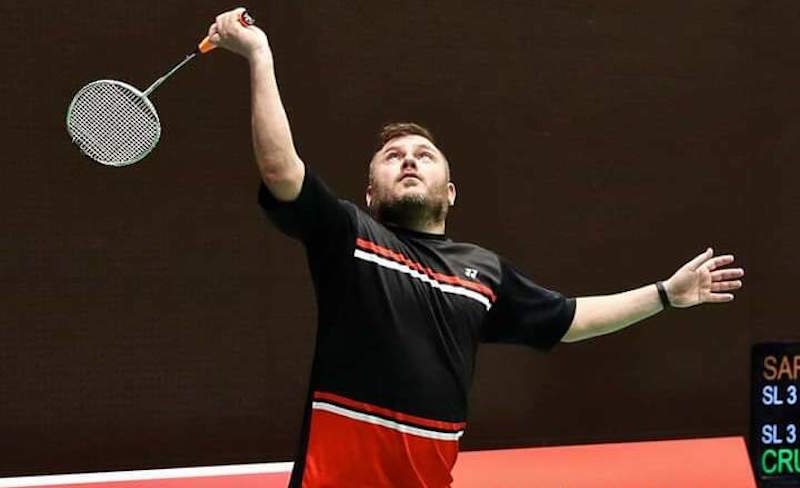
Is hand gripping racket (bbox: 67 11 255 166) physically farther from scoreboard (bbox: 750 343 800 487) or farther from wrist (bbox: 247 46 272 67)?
scoreboard (bbox: 750 343 800 487)

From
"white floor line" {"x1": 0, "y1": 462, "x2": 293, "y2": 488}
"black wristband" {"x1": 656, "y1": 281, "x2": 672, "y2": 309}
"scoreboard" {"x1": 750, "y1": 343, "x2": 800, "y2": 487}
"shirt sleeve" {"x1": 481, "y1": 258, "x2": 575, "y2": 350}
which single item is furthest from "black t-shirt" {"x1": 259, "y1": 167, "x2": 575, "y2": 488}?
"white floor line" {"x1": 0, "y1": 462, "x2": 293, "y2": 488}

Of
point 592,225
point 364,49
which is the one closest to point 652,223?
point 592,225

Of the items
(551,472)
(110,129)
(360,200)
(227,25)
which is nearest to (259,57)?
(227,25)

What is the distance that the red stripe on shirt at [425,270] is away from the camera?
6.40ft

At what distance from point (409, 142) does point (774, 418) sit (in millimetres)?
1600

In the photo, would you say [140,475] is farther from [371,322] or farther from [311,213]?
[311,213]

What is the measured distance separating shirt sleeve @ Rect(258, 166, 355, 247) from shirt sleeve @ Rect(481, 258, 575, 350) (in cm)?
53

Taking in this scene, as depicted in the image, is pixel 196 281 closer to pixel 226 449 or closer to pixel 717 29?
pixel 226 449

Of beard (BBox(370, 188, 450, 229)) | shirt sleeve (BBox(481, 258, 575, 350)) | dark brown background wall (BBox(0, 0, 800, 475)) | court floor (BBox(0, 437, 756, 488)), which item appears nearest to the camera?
beard (BBox(370, 188, 450, 229))

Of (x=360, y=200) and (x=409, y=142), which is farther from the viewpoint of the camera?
(x=360, y=200)

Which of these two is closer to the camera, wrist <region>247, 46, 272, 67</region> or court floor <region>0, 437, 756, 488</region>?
wrist <region>247, 46, 272, 67</region>

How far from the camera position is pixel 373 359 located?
1.94m

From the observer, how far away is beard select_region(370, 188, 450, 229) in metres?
2.13

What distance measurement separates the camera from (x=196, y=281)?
3.54 meters
